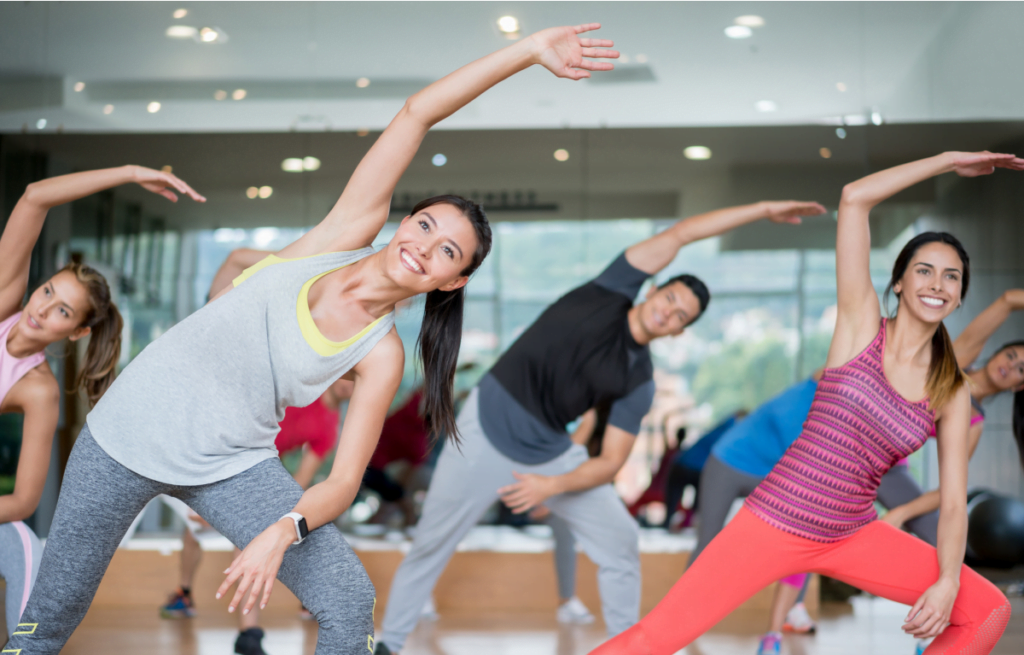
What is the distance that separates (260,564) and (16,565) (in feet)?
3.66

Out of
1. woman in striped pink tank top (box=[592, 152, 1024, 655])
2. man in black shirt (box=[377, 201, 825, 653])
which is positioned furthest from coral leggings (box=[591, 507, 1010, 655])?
man in black shirt (box=[377, 201, 825, 653])

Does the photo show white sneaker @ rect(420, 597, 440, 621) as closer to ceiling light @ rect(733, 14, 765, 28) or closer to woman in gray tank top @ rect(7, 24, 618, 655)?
woman in gray tank top @ rect(7, 24, 618, 655)

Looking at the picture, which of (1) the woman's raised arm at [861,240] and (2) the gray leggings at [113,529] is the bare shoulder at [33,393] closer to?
(2) the gray leggings at [113,529]

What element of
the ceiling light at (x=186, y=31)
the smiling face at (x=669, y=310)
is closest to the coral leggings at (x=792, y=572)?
the smiling face at (x=669, y=310)

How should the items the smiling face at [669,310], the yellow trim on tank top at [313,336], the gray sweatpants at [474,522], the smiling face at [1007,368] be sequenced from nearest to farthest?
the yellow trim on tank top at [313,336] < the gray sweatpants at [474,522] < the smiling face at [669,310] < the smiling face at [1007,368]

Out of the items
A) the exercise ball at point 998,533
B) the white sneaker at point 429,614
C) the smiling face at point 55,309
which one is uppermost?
the smiling face at point 55,309

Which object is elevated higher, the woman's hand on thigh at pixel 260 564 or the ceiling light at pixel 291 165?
the ceiling light at pixel 291 165

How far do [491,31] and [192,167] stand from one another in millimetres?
1891

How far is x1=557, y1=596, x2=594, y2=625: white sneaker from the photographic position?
11.9ft

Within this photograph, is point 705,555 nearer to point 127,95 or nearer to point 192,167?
point 192,167

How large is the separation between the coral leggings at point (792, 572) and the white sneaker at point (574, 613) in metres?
1.78

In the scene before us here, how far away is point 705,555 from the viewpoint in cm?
196

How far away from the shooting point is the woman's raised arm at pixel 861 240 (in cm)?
201

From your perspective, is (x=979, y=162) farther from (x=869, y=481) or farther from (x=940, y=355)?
(x=869, y=481)
